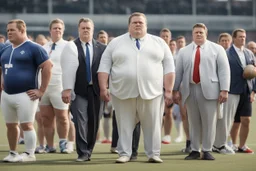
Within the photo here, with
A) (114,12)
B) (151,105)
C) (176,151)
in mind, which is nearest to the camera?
(151,105)

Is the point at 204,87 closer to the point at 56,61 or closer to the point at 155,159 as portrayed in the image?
the point at 155,159

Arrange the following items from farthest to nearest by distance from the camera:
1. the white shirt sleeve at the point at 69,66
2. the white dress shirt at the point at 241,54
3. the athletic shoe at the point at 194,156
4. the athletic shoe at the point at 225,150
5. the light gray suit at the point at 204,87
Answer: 1. the white dress shirt at the point at 241,54
2. the athletic shoe at the point at 225,150
3. the athletic shoe at the point at 194,156
4. the light gray suit at the point at 204,87
5. the white shirt sleeve at the point at 69,66

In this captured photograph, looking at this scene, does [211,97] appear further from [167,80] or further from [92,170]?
[92,170]

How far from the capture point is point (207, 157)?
47.1 feet

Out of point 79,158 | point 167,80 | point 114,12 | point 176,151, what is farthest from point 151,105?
point 114,12

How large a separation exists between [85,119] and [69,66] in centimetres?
78

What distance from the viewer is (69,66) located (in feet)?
45.8

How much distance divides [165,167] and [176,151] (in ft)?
10.5

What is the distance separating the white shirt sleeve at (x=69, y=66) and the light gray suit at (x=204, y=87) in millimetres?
1546

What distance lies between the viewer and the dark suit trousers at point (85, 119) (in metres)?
13.9

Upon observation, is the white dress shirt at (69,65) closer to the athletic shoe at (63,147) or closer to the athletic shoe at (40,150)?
the athletic shoe at (63,147)

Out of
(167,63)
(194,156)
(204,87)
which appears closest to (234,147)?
(194,156)

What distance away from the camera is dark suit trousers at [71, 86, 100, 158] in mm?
13930

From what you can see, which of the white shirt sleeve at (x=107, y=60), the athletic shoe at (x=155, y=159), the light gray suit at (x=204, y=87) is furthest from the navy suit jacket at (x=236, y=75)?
the white shirt sleeve at (x=107, y=60)
